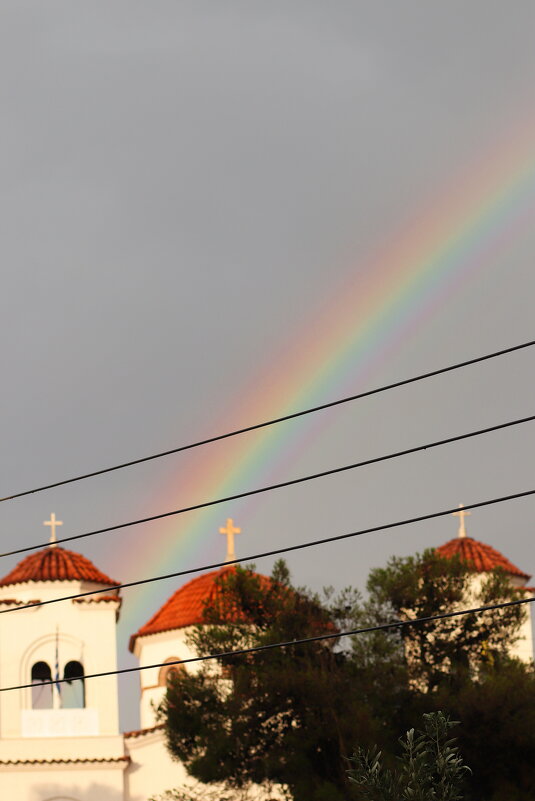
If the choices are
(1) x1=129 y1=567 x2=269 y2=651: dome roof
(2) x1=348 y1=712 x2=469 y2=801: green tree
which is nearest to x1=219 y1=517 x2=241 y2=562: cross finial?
(1) x1=129 y1=567 x2=269 y2=651: dome roof

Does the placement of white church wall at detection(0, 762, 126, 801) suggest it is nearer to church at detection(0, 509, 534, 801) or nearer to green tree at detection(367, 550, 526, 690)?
church at detection(0, 509, 534, 801)

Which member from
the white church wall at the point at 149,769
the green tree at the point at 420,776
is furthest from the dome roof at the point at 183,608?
the green tree at the point at 420,776

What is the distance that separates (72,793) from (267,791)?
7734mm

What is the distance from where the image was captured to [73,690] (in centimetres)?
4006

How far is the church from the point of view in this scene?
38.4 metres

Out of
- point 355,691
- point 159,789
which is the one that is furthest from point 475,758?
point 159,789

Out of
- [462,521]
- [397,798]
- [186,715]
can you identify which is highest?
[462,521]

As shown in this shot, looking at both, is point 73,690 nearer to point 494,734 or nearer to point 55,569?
point 55,569

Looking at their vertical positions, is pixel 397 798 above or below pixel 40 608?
below

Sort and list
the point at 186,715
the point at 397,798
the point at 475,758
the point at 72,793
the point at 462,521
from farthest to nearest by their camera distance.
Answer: the point at 462,521
the point at 72,793
the point at 186,715
the point at 475,758
the point at 397,798

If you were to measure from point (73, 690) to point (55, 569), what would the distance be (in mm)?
3324

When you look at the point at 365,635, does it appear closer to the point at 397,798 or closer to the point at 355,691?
the point at 355,691

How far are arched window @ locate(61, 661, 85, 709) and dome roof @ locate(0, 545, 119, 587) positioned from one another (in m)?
2.37

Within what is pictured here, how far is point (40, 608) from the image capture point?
40125 mm
